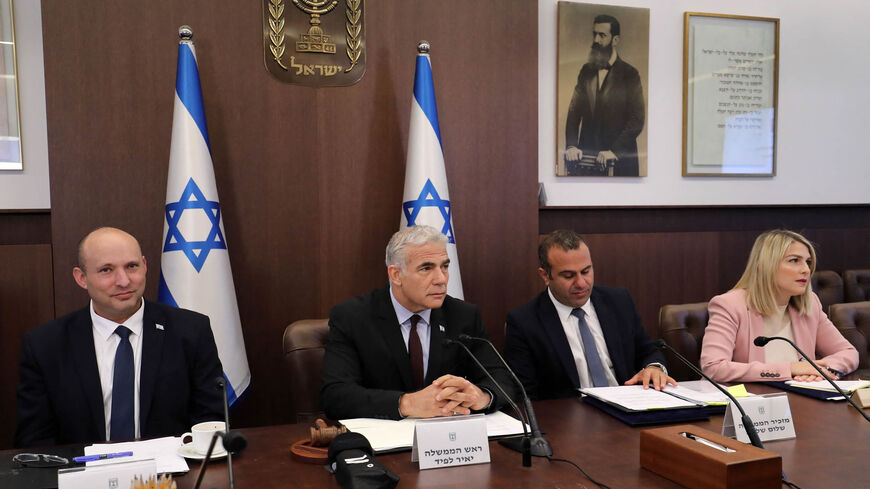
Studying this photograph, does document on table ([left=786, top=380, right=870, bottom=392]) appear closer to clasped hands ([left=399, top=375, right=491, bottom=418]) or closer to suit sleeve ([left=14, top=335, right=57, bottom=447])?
clasped hands ([left=399, top=375, right=491, bottom=418])

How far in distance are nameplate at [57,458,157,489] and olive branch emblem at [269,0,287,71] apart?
2.41 metres

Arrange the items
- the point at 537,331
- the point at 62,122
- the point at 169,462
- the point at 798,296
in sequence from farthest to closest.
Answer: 1. the point at 62,122
2. the point at 798,296
3. the point at 537,331
4. the point at 169,462

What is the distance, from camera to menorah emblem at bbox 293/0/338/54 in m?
3.41

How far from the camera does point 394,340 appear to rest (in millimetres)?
2314

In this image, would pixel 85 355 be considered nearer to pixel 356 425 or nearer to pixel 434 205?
pixel 356 425

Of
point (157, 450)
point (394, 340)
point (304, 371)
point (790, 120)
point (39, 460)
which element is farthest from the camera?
point (790, 120)

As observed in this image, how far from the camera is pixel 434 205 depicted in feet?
11.0

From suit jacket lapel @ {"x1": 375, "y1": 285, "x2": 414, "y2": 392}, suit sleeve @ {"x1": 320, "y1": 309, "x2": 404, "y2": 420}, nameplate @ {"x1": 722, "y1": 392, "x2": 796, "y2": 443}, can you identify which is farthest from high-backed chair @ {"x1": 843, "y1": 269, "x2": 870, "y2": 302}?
suit sleeve @ {"x1": 320, "y1": 309, "x2": 404, "y2": 420}

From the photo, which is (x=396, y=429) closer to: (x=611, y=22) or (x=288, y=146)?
(x=288, y=146)

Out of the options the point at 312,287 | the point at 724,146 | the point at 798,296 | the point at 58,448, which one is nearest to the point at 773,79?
the point at 724,146

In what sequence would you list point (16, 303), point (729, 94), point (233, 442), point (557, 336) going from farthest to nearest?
point (729, 94) → point (16, 303) → point (557, 336) → point (233, 442)

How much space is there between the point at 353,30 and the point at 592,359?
6.57ft

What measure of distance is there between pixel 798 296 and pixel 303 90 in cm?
242

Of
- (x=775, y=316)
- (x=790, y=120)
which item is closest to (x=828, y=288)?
(x=790, y=120)
